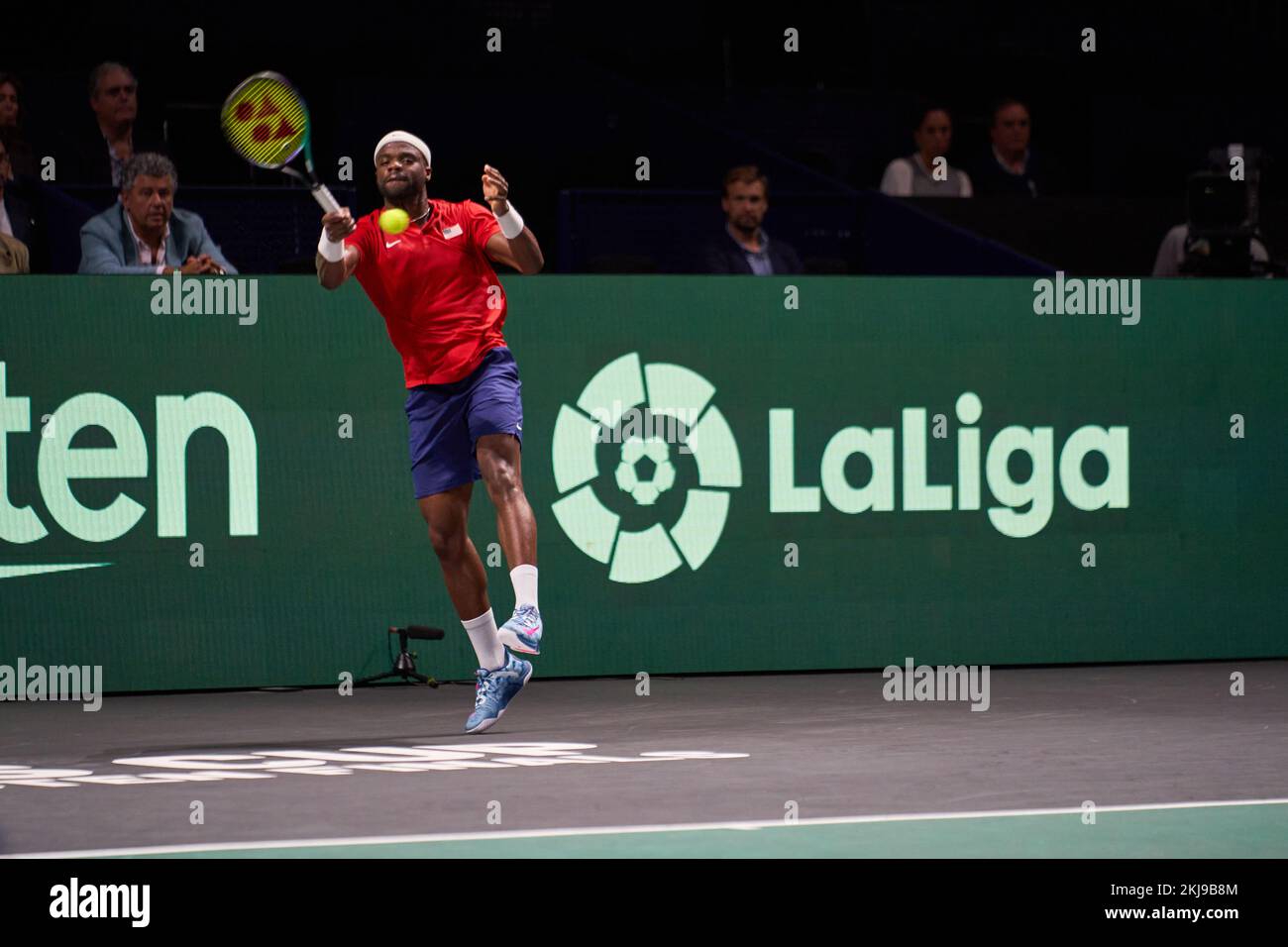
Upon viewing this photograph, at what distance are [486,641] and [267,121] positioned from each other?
2.29 m

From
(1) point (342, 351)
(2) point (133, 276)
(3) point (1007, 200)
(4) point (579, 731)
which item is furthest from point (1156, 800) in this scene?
(3) point (1007, 200)

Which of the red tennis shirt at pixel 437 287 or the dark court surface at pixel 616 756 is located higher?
the red tennis shirt at pixel 437 287

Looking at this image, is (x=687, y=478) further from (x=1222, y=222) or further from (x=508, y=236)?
(x=1222, y=222)

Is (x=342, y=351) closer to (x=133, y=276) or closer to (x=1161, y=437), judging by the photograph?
(x=133, y=276)

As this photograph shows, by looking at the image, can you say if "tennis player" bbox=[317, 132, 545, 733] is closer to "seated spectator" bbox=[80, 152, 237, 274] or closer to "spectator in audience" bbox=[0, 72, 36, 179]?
"seated spectator" bbox=[80, 152, 237, 274]

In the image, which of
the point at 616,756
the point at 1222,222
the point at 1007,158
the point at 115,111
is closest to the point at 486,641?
the point at 616,756

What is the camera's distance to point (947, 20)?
16516 mm

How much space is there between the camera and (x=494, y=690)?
8180 mm

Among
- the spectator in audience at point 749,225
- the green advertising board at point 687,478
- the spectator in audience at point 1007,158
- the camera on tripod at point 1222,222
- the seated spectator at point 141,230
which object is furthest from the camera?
the spectator in audience at point 1007,158

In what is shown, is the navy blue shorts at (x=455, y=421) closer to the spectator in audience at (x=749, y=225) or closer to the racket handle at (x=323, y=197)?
the racket handle at (x=323, y=197)

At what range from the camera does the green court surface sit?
17.5 feet

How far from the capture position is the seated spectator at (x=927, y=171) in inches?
508

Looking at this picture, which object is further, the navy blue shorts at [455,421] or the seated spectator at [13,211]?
the seated spectator at [13,211]

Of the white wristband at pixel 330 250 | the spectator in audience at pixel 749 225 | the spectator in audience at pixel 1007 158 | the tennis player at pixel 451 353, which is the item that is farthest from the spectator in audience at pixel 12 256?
the spectator in audience at pixel 1007 158
